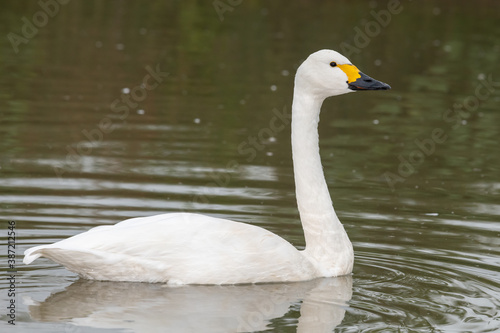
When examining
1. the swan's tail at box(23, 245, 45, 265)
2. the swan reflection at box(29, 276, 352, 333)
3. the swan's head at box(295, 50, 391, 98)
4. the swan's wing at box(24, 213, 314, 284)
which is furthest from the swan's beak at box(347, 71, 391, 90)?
the swan's tail at box(23, 245, 45, 265)

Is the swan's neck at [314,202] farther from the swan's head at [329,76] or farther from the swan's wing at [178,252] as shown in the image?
the swan's wing at [178,252]

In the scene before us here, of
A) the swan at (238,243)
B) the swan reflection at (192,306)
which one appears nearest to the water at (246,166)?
the swan reflection at (192,306)

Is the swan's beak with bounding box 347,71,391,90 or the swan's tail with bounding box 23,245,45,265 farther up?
the swan's beak with bounding box 347,71,391,90

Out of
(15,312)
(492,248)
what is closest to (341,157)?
(492,248)

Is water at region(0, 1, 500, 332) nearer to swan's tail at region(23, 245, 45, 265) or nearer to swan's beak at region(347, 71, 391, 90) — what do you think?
swan's tail at region(23, 245, 45, 265)

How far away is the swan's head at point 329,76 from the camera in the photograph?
26.9 ft

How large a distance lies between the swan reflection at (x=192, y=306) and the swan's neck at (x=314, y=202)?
297mm

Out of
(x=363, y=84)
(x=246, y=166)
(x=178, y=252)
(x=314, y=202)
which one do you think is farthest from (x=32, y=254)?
(x=246, y=166)

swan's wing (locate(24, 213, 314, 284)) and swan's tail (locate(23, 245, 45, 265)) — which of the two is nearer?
swan's tail (locate(23, 245, 45, 265))

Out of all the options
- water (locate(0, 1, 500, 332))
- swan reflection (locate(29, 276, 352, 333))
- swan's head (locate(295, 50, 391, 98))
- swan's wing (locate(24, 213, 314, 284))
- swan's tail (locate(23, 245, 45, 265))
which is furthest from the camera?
swan's head (locate(295, 50, 391, 98))

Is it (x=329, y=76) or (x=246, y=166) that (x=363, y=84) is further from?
(x=246, y=166)

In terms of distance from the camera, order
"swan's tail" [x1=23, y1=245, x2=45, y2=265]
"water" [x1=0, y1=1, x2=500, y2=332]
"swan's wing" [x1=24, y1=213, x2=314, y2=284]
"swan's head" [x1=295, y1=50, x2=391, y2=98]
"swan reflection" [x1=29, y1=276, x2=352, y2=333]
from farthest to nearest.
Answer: "swan's head" [x1=295, y1=50, x2=391, y2=98], "swan's wing" [x1=24, y1=213, x2=314, y2=284], "water" [x1=0, y1=1, x2=500, y2=332], "swan's tail" [x1=23, y1=245, x2=45, y2=265], "swan reflection" [x1=29, y1=276, x2=352, y2=333]

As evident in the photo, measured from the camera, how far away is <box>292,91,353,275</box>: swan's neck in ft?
27.0

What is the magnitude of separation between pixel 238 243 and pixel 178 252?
473 millimetres
